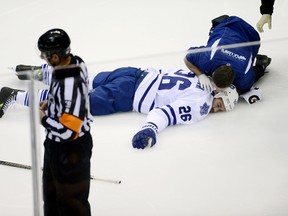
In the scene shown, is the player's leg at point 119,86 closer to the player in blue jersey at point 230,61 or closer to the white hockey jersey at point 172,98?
the white hockey jersey at point 172,98

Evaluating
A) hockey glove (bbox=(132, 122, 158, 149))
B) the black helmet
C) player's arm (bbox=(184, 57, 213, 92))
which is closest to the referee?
the black helmet

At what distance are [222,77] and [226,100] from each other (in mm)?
96

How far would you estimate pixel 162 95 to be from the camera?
7.54ft

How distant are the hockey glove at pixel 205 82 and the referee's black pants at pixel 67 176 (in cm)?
91

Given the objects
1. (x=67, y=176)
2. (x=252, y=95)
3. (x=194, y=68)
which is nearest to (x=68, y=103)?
(x=67, y=176)

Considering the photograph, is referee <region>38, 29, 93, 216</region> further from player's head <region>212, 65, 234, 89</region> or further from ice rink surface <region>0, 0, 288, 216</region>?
player's head <region>212, 65, 234, 89</region>

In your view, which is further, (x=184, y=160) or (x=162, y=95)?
(x=162, y=95)

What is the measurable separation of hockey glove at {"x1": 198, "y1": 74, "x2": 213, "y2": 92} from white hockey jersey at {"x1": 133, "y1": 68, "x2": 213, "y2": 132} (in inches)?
0.5

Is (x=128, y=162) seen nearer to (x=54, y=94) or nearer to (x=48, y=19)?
(x=54, y=94)

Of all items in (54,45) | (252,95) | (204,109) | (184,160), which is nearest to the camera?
(54,45)

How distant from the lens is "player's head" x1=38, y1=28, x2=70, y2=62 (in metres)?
1.32

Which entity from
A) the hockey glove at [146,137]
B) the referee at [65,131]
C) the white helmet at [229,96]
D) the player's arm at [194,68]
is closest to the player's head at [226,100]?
the white helmet at [229,96]

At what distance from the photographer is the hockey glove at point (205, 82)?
89.7 inches

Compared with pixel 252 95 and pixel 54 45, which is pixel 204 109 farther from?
pixel 54 45
